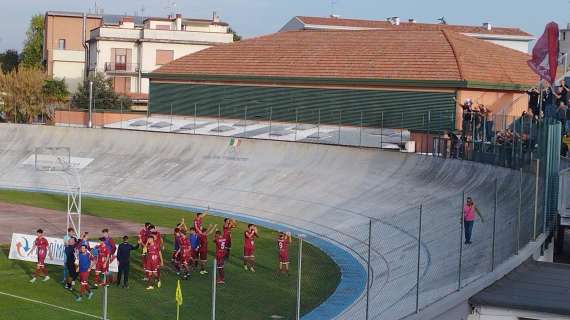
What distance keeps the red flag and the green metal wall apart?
13.7 meters

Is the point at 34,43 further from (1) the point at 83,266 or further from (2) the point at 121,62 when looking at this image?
(1) the point at 83,266

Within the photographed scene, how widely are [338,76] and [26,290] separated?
3052cm

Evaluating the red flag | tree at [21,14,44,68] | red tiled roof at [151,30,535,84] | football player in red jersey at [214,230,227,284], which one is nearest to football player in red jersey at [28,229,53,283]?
football player in red jersey at [214,230,227,284]

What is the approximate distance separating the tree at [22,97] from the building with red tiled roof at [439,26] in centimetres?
2312

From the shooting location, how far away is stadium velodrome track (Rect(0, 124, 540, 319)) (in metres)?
21.7

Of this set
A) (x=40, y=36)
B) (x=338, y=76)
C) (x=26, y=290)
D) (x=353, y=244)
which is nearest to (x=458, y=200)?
(x=353, y=244)

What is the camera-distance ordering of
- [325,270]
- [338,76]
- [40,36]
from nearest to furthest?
[325,270] → [338,76] → [40,36]

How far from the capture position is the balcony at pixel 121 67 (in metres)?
82.6

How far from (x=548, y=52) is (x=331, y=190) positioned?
39.7 ft

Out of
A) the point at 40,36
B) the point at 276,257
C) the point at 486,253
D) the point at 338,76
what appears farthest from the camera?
the point at 40,36

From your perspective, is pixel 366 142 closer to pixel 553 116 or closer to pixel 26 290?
pixel 553 116

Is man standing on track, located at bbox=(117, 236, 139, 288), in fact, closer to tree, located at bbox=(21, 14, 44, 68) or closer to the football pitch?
the football pitch

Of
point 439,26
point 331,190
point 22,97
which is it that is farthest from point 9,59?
point 331,190

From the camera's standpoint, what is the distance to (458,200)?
29.0 m
